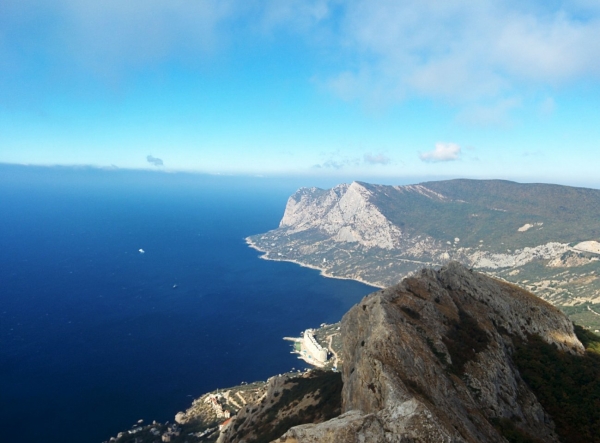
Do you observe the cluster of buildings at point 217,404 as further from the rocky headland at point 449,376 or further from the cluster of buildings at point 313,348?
the cluster of buildings at point 313,348

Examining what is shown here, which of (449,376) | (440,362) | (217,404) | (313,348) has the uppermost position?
(440,362)

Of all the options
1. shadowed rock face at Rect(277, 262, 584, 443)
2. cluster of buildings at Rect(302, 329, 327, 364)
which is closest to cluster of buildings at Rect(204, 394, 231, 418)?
cluster of buildings at Rect(302, 329, 327, 364)

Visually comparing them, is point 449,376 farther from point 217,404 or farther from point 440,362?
point 217,404

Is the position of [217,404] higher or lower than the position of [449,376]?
lower

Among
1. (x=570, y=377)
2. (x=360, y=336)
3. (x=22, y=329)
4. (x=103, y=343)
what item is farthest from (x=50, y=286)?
(x=570, y=377)

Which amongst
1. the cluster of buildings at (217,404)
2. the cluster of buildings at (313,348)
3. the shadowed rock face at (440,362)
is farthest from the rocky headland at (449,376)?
the cluster of buildings at (313,348)

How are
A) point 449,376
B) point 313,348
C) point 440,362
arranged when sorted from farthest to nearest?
point 313,348 < point 440,362 < point 449,376

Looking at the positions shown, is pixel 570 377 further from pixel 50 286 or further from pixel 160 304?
pixel 50 286

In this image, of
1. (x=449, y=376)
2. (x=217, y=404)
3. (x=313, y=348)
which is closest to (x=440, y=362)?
(x=449, y=376)

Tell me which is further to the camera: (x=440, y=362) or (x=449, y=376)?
(x=440, y=362)
